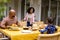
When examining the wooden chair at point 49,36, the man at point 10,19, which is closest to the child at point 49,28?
the wooden chair at point 49,36

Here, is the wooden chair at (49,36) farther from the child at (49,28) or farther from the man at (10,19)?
the man at (10,19)

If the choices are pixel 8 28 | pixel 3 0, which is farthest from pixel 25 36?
pixel 3 0

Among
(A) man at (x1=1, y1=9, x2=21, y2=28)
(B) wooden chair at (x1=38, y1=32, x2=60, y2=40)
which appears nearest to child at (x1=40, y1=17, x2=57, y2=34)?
(B) wooden chair at (x1=38, y1=32, x2=60, y2=40)

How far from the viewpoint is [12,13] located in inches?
231

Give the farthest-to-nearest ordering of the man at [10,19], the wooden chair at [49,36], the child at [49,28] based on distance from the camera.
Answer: the man at [10,19] → the child at [49,28] → the wooden chair at [49,36]

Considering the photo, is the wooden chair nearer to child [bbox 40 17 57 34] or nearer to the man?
child [bbox 40 17 57 34]

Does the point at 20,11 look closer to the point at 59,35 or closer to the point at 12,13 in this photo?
the point at 12,13

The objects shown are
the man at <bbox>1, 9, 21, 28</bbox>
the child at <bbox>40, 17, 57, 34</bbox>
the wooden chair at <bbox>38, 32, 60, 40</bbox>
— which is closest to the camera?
the wooden chair at <bbox>38, 32, 60, 40</bbox>

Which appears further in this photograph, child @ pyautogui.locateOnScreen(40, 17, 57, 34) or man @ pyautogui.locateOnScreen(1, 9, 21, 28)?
man @ pyautogui.locateOnScreen(1, 9, 21, 28)

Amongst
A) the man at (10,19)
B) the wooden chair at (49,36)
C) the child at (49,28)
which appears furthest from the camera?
the man at (10,19)

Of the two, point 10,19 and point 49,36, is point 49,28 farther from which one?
point 10,19

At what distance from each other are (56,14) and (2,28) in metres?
7.51

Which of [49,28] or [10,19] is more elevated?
[10,19]

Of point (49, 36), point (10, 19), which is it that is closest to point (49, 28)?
point (49, 36)
